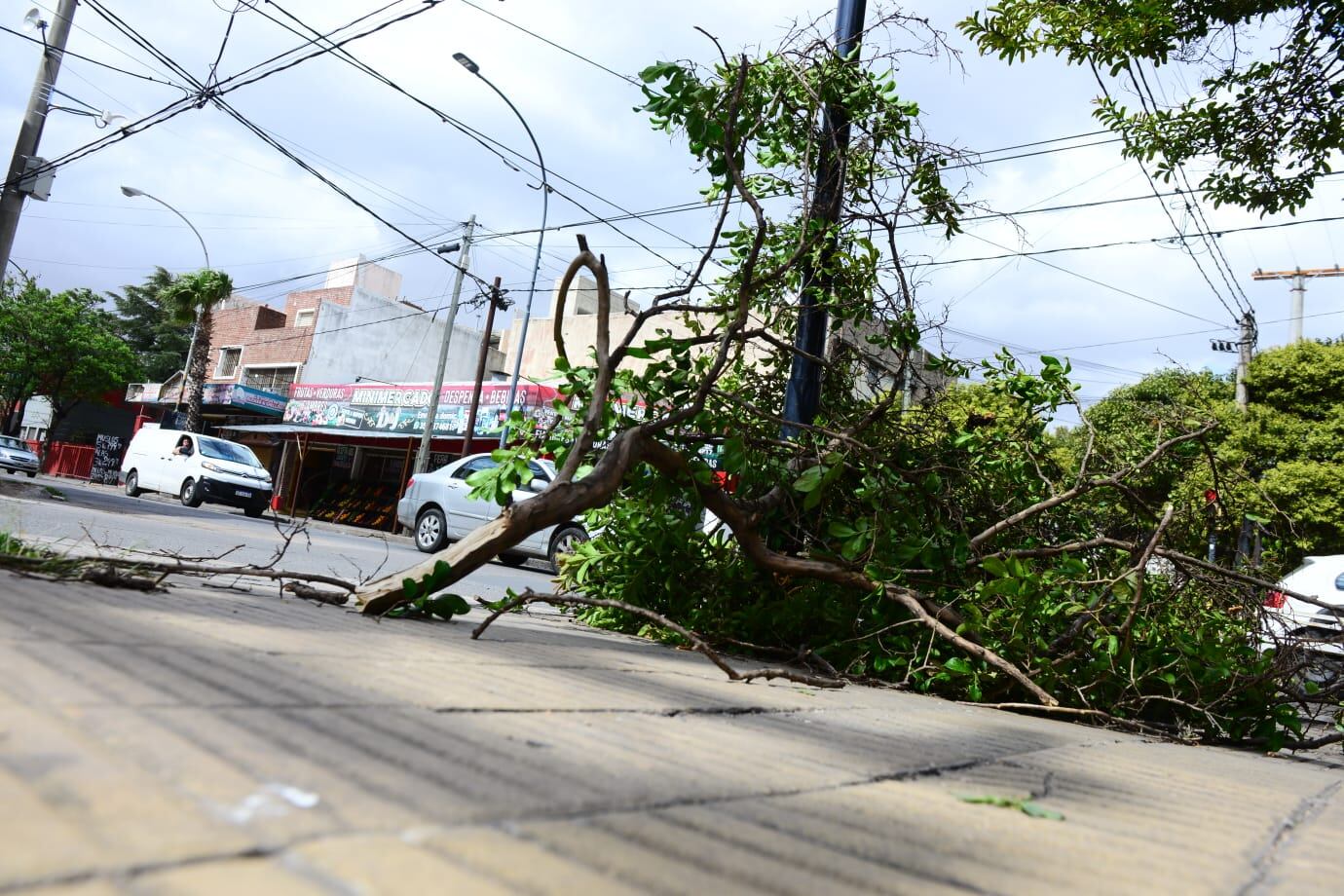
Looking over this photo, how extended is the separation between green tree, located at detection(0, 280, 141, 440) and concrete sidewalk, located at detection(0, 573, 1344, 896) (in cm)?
4214

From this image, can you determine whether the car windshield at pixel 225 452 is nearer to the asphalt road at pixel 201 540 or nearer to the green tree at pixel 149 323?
the asphalt road at pixel 201 540

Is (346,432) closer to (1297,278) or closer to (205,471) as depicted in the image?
(205,471)

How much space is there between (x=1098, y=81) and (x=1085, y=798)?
782cm

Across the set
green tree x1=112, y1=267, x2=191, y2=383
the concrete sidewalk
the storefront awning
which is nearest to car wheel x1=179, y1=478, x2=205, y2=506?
the storefront awning

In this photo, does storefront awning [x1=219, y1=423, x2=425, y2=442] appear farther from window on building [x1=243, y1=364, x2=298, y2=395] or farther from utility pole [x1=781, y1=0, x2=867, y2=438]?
utility pole [x1=781, y1=0, x2=867, y2=438]

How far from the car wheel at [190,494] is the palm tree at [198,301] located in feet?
34.8

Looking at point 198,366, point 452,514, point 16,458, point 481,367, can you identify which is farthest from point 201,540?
point 16,458

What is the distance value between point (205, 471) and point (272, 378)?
20275 mm

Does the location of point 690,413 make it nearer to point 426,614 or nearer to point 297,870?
point 426,614

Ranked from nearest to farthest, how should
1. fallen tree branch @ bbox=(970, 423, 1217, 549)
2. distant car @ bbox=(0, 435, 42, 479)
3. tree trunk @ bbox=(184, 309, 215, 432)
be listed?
fallen tree branch @ bbox=(970, 423, 1217, 549) → tree trunk @ bbox=(184, 309, 215, 432) → distant car @ bbox=(0, 435, 42, 479)

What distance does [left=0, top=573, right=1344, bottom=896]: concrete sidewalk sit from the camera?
1132 mm

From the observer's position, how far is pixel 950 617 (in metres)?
5.00

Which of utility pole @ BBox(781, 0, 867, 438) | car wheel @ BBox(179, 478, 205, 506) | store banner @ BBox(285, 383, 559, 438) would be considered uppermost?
store banner @ BBox(285, 383, 559, 438)

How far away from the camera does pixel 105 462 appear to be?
3644 centimetres
